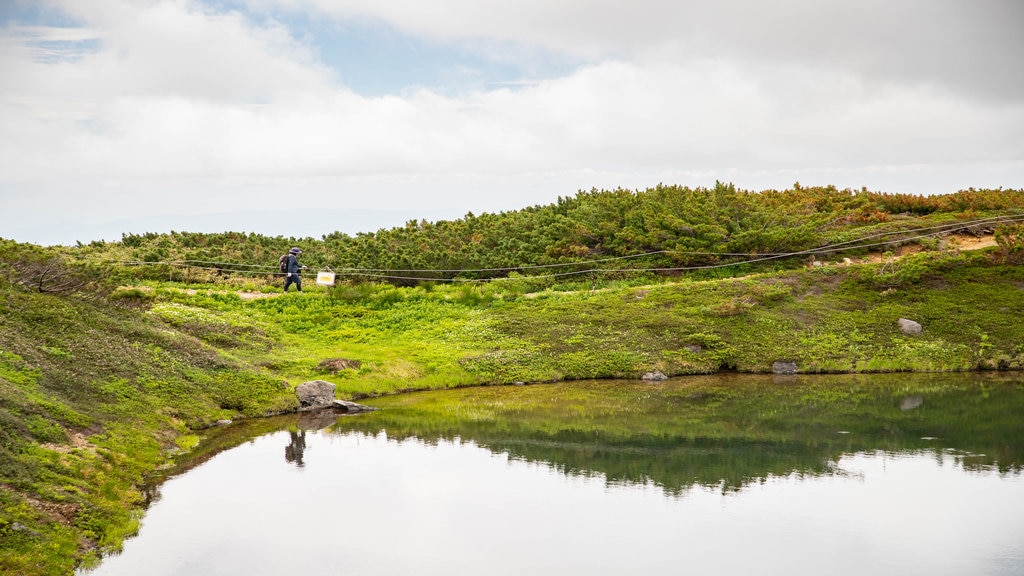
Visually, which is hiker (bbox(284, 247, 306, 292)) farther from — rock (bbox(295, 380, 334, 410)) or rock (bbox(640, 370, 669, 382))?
rock (bbox(640, 370, 669, 382))

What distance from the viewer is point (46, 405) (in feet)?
66.3

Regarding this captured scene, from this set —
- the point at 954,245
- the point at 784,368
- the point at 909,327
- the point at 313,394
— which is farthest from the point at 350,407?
the point at 954,245

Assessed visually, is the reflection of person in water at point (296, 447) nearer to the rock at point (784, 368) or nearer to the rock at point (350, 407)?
the rock at point (350, 407)

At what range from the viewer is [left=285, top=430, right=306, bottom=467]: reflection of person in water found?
76.4 ft

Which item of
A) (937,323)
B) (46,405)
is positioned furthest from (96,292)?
(937,323)

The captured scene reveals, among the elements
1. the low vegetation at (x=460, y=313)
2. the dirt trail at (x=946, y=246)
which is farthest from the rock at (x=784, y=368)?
the dirt trail at (x=946, y=246)

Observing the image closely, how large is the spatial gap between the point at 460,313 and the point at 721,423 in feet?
50.0

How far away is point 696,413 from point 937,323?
14.0 m

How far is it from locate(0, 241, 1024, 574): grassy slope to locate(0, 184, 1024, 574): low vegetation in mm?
85

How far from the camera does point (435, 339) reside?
36.9 meters

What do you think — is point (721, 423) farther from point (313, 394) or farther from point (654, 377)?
point (313, 394)

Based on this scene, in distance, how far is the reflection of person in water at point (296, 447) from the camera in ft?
76.4

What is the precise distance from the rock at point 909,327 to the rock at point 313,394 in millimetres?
22282

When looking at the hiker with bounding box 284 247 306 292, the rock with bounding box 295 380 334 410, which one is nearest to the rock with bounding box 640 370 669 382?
the rock with bounding box 295 380 334 410
